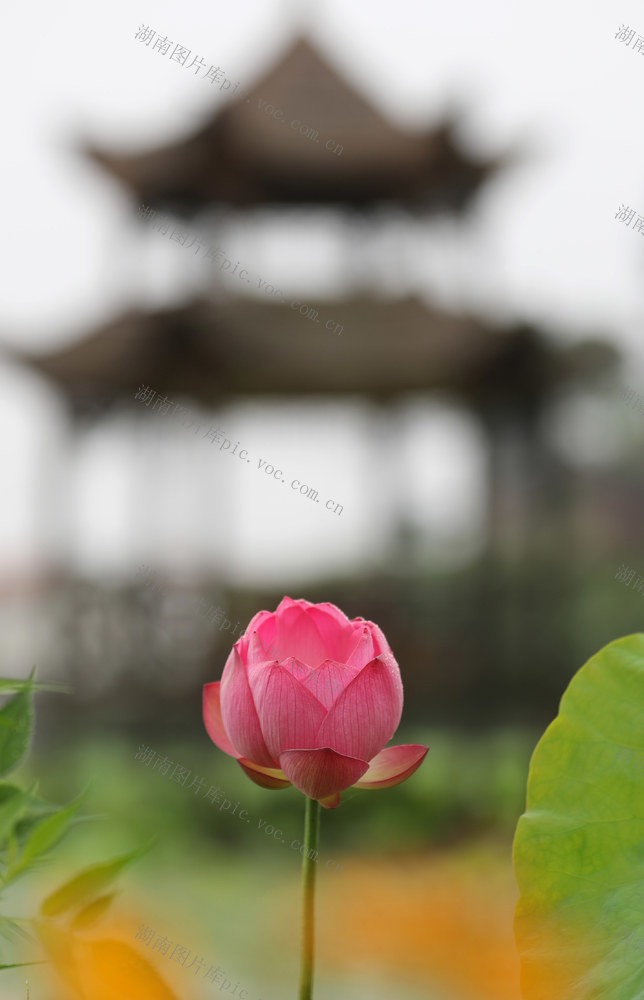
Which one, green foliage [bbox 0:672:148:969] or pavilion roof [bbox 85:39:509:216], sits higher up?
pavilion roof [bbox 85:39:509:216]

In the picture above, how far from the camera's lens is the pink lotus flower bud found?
0.20 meters

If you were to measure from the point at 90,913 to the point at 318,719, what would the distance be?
6cm

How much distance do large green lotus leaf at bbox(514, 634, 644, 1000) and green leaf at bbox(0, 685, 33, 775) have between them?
0.47 feet

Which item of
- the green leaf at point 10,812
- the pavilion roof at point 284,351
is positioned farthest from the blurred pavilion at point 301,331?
the green leaf at point 10,812

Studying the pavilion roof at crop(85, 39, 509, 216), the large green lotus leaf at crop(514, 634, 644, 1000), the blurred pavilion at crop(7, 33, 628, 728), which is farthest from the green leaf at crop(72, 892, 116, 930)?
the pavilion roof at crop(85, 39, 509, 216)

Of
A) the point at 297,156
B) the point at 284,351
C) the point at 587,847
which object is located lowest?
the point at 587,847

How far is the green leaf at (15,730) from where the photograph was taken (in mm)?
201

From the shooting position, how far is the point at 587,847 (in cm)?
26

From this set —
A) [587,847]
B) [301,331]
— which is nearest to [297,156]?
[301,331]

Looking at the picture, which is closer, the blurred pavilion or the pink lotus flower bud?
the pink lotus flower bud

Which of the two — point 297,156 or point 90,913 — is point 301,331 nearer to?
point 297,156

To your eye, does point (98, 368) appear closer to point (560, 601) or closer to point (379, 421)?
point (379, 421)

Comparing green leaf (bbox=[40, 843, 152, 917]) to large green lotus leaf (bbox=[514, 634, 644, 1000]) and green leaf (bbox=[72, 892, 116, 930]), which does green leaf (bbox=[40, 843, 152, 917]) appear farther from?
large green lotus leaf (bbox=[514, 634, 644, 1000])

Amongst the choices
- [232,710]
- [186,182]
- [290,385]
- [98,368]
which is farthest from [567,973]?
[186,182]
